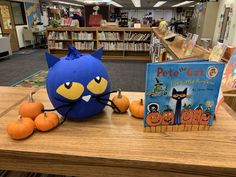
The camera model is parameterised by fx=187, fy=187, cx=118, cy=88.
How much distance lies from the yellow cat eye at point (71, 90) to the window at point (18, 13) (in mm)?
9937

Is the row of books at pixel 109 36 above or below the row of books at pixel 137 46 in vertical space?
above

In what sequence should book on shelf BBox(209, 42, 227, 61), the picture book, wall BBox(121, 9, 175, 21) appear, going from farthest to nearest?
1. wall BBox(121, 9, 175, 21)
2. book on shelf BBox(209, 42, 227, 61)
3. the picture book

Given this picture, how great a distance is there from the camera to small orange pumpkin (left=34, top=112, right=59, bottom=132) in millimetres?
753

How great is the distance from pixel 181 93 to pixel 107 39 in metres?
6.26

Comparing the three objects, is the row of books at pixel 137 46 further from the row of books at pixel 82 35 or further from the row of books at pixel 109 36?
the row of books at pixel 82 35

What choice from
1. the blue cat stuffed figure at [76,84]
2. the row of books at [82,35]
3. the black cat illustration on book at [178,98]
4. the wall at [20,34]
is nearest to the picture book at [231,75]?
the black cat illustration on book at [178,98]

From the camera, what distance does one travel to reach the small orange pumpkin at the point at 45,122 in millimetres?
753

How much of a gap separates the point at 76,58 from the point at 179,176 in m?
0.60

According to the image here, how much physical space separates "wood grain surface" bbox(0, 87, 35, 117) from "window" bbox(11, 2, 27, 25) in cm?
935

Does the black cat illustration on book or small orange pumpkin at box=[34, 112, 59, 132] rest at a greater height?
the black cat illustration on book

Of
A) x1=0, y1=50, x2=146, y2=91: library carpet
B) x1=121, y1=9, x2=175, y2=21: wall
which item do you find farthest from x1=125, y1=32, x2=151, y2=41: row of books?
x1=121, y1=9, x2=175, y2=21: wall

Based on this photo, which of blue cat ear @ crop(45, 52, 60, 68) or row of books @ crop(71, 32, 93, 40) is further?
row of books @ crop(71, 32, 93, 40)

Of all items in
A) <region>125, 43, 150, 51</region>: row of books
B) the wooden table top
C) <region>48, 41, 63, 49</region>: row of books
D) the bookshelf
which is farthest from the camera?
<region>48, 41, 63, 49</region>: row of books

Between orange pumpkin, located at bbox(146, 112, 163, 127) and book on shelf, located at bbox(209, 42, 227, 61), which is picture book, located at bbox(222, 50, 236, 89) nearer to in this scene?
book on shelf, located at bbox(209, 42, 227, 61)
